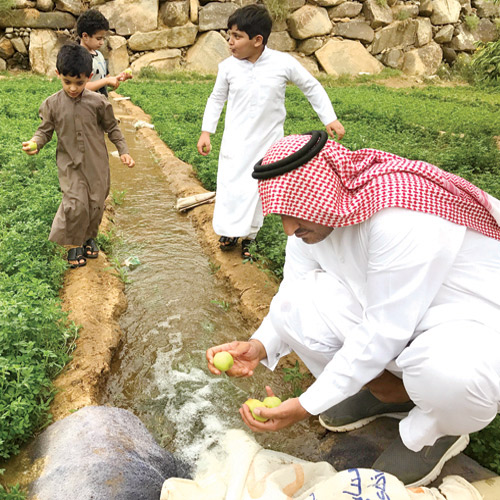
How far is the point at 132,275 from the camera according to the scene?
4.34 metres

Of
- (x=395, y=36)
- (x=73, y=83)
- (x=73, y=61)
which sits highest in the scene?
(x=73, y=61)

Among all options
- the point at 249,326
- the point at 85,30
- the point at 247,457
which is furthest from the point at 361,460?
the point at 85,30

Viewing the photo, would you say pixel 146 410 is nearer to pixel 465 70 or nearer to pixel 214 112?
pixel 214 112

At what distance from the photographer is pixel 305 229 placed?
208 cm

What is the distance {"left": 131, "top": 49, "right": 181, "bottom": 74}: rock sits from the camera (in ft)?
68.3

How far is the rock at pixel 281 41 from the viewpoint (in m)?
22.8

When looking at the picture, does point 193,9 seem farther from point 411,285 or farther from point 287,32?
point 411,285

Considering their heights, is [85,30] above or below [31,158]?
above

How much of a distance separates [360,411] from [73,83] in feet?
10.2

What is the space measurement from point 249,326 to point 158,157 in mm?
4921

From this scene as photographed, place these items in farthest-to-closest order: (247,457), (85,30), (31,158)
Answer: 1. (31,158)
2. (85,30)
3. (247,457)

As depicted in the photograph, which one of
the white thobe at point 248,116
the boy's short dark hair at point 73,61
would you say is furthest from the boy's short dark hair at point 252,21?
the boy's short dark hair at point 73,61

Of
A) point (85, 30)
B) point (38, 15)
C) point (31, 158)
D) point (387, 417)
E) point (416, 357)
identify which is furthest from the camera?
point (38, 15)

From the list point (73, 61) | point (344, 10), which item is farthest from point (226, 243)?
point (344, 10)
